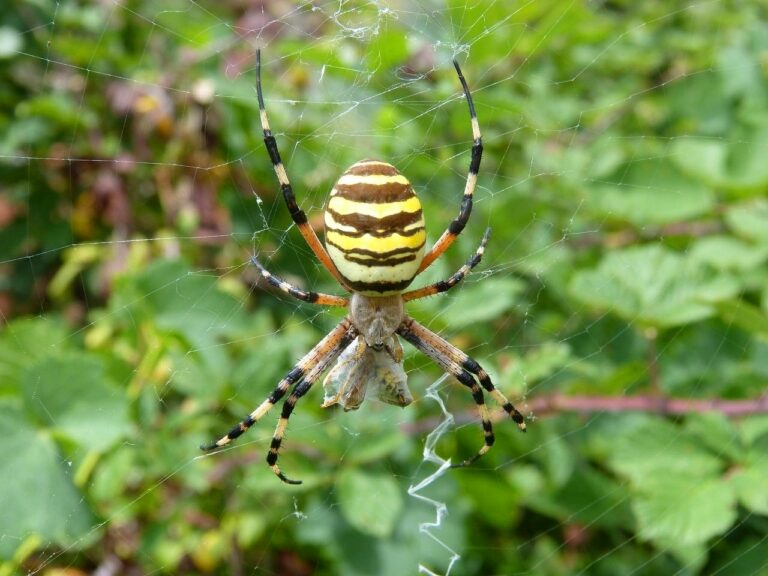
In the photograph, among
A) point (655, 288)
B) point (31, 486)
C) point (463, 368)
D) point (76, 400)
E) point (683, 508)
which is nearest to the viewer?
point (31, 486)

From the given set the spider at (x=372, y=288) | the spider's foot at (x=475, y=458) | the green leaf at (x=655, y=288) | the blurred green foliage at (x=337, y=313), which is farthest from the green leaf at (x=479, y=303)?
the spider's foot at (x=475, y=458)

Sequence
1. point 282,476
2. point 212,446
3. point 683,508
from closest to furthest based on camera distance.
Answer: point 683,508 < point 212,446 < point 282,476

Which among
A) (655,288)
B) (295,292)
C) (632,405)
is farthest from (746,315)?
(295,292)

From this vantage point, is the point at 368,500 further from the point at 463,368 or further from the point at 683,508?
the point at 683,508

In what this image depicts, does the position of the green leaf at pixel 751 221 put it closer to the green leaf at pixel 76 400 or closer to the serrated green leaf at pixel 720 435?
the serrated green leaf at pixel 720 435

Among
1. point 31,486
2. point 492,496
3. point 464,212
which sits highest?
point 464,212

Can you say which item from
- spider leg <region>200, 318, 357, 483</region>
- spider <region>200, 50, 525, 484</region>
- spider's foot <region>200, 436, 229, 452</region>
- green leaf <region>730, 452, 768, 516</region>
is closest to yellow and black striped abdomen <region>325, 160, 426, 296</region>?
spider <region>200, 50, 525, 484</region>
